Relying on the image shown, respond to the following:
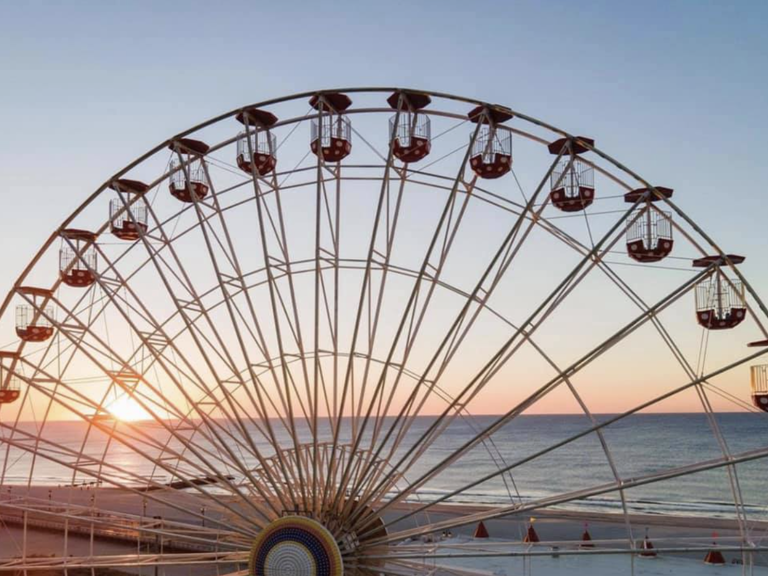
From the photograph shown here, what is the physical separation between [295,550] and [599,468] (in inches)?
3239

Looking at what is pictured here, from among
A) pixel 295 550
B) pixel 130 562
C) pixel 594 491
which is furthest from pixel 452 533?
pixel 594 491

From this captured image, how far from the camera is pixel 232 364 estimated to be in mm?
15562

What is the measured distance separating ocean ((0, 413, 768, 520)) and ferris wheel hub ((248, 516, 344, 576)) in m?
7.56

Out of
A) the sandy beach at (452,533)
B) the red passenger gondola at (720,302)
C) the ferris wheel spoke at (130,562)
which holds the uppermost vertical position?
the red passenger gondola at (720,302)

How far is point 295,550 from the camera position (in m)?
14.6

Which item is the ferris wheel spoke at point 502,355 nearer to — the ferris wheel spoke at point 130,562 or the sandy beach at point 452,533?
the ferris wheel spoke at point 130,562

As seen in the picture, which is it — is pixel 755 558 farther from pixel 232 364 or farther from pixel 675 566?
pixel 232 364

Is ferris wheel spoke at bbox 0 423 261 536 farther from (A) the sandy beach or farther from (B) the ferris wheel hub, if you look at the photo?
(A) the sandy beach

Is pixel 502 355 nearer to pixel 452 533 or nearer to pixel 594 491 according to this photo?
pixel 594 491

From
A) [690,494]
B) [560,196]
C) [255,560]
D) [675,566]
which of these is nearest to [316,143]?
[560,196]

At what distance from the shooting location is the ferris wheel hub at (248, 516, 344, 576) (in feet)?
47.5

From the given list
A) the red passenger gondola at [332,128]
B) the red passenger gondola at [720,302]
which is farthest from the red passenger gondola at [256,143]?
the red passenger gondola at [720,302]

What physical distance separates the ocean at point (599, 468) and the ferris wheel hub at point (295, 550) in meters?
7.56

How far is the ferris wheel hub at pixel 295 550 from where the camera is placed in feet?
47.5
